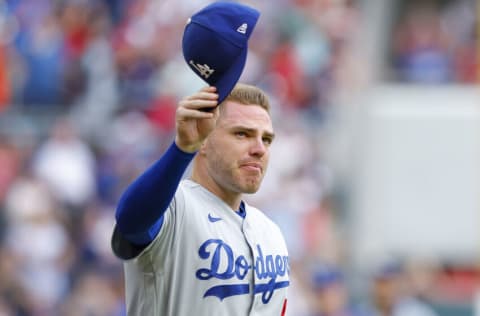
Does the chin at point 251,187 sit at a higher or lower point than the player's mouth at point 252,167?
lower

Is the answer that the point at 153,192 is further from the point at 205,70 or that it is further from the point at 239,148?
the point at 239,148

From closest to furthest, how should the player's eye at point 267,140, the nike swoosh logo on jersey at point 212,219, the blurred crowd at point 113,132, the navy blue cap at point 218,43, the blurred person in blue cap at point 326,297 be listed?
the navy blue cap at point 218,43
the nike swoosh logo on jersey at point 212,219
the player's eye at point 267,140
the blurred person in blue cap at point 326,297
the blurred crowd at point 113,132

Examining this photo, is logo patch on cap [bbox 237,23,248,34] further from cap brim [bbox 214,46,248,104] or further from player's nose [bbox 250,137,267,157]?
player's nose [bbox 250,137,267,157]

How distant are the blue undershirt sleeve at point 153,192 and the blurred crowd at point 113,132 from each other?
5.50 metres

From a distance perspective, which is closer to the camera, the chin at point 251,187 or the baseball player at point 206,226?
the baseball player at point 206,226

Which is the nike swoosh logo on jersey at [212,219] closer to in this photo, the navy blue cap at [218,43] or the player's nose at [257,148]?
the player's nose at [257,148]

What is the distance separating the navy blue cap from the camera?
429 cm

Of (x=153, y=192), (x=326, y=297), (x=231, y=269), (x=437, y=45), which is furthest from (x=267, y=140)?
(x=437, y=45)

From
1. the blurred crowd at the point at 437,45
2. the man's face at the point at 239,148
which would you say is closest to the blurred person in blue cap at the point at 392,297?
the man's face at the point at 239,148

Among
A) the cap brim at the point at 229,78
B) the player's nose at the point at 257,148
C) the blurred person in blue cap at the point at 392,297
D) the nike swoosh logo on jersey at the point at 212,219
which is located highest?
the cap brim at the point at 229,78

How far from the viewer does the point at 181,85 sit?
42.1ft

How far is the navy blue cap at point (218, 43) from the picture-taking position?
429 centimetres

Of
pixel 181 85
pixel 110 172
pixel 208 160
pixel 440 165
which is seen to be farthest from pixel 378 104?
pixel 208 160

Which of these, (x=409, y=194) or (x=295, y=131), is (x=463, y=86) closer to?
(x=409, y=194)
